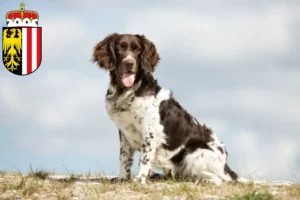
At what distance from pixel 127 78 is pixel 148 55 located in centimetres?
55

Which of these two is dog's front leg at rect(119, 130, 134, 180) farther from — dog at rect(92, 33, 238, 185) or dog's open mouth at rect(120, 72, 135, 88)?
dog's open mouth at rect(120, 72, 135, 88)

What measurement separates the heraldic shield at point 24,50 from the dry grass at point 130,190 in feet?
12.3

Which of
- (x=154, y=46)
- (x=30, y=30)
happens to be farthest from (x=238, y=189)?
(x=30, y=30)

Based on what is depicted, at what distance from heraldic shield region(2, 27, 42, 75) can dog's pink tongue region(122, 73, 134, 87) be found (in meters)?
3.94

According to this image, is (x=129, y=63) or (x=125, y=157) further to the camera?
(x=125, y=157)

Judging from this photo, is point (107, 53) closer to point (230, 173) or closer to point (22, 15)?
point (230, 173)

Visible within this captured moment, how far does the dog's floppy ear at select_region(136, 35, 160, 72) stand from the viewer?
29.7ft

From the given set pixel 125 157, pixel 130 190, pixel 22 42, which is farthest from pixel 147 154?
pixel 22 42

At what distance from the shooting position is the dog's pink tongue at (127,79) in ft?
29.0

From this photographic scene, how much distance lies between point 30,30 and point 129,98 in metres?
4.29

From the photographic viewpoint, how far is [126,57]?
8773 mm

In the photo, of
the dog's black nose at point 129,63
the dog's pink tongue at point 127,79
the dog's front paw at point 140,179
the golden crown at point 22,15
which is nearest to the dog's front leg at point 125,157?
the dog's front paw at point 140,179

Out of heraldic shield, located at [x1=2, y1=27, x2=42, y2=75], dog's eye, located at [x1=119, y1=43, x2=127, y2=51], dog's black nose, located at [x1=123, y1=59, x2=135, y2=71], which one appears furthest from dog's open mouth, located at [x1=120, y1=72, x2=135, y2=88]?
heraldic shield, located at [x1=2, y1=27, x2=42, y2=75]

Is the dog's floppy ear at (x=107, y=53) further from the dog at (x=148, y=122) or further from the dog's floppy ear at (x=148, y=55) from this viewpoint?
the dog's floppy ear at (x=148, y=55)
